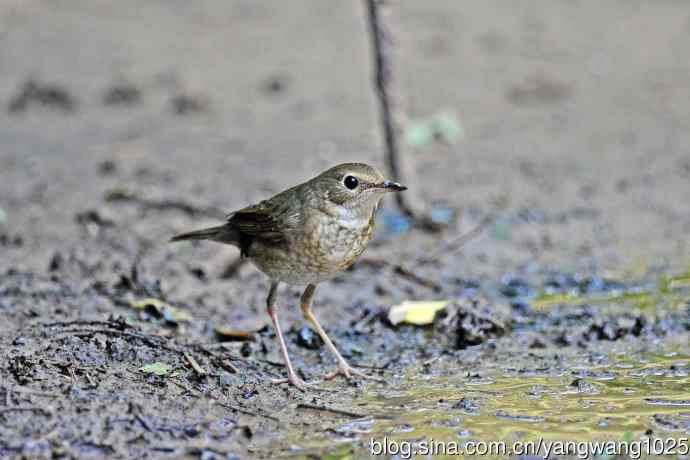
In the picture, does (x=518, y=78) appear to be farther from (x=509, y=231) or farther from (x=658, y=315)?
(x=658, y=315)

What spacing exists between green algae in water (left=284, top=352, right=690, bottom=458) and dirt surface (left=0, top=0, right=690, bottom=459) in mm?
29

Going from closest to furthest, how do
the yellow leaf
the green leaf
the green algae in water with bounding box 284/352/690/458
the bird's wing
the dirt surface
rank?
1. the green algae in water with bounding box 284/352/690/458
2. the dirt surface
3. the green leaf
4. the bird's wing
5. the yellow leaf

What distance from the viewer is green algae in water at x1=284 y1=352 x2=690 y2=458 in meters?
4.67

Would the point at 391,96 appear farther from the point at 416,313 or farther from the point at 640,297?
the point at 640,297

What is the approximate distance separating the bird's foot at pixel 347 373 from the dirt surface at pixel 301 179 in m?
0.14

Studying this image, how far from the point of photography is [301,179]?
395 inches

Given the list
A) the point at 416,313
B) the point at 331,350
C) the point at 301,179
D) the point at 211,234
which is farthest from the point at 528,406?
the point at 301,179

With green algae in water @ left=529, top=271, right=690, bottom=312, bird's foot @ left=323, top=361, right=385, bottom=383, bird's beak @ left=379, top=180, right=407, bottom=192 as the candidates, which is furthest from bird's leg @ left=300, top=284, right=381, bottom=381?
green algae in water @ left=529, top=271, right=690, bottom=312

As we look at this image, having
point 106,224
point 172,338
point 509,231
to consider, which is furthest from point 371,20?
point 172,338

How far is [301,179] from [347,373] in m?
4.52

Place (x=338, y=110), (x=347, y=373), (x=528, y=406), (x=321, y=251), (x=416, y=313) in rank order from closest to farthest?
1. (x=528, y=406)
2. (x=321, y=251)
3. (x=347, y=373)
4. (x=416, y=313)
5. (x=338, y=110)

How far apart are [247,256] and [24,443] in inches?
77.2

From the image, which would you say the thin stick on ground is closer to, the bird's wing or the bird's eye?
the bird's wing

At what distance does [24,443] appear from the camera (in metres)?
4.38
